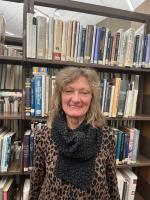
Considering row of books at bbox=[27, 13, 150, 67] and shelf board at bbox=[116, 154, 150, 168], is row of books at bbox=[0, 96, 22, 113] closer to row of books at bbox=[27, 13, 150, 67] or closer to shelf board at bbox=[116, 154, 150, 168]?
row of books at bbox=[27, 13, 150, 67]

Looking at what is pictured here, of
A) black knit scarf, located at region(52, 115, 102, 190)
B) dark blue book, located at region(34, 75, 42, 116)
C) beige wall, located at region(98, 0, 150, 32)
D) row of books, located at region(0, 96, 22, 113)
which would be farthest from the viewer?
beige wall, located at region(98, 0, 150, 32)

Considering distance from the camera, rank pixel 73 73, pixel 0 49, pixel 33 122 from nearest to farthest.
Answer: pixel 73 73, pixel 0 49, pixel 33 122

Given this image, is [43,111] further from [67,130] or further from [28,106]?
[67,130]

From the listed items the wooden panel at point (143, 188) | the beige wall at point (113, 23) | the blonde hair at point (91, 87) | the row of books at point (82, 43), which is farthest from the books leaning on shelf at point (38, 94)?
the beige wall at point (113, 23)

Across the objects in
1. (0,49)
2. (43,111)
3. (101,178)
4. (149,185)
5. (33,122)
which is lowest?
(149,185)

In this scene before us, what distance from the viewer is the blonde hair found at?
3.51ft

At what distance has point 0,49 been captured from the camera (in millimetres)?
1425

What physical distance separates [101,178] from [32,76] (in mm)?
898

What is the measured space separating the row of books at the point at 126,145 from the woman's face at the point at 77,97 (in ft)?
2.26

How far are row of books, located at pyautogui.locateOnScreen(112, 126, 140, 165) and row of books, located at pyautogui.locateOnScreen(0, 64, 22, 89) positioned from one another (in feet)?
3.04

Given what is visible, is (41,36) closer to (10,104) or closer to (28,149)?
(10,104)

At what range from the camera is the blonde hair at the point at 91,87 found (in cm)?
107

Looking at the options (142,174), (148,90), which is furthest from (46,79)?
(142,174)

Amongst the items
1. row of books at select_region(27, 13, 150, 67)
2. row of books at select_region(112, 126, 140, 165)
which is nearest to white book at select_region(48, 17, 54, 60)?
row of books at select_region(27, 13, 150, 67)
